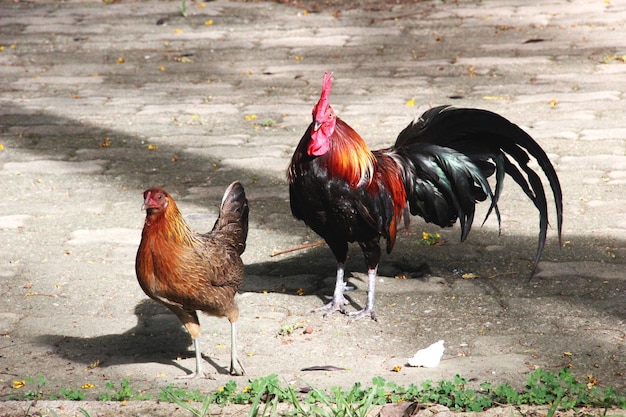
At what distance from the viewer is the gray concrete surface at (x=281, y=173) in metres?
5.11

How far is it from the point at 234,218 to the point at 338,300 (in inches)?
37.2

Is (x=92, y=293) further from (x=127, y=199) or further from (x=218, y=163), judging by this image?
(x=218, y=163)

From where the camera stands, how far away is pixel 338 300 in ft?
18.8

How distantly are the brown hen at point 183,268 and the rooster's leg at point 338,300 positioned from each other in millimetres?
852

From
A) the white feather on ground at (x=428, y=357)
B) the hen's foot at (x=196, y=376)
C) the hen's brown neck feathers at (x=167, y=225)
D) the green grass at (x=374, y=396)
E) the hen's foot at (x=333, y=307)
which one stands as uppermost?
the hen's brown neck feathers at (x=167, y=225)

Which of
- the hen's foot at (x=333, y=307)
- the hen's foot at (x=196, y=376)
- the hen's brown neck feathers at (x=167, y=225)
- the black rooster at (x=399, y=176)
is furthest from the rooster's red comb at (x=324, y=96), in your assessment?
the hen's foot at (x=196, y=376)

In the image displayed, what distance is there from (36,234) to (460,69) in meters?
5.89

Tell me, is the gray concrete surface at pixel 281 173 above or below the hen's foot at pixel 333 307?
above

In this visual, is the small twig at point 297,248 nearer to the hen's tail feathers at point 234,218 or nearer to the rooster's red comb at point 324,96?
the hen's tail feathers at point 234,218

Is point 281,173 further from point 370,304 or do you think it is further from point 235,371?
point 235,371

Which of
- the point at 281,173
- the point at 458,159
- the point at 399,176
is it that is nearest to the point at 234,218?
the point at 399,176

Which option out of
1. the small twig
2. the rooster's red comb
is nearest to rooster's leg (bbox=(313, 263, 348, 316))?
the small twig

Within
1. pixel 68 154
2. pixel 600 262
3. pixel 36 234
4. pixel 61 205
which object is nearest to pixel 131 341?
pixel 36 234

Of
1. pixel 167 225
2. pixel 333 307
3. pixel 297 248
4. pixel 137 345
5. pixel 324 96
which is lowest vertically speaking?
pixel 137 345
